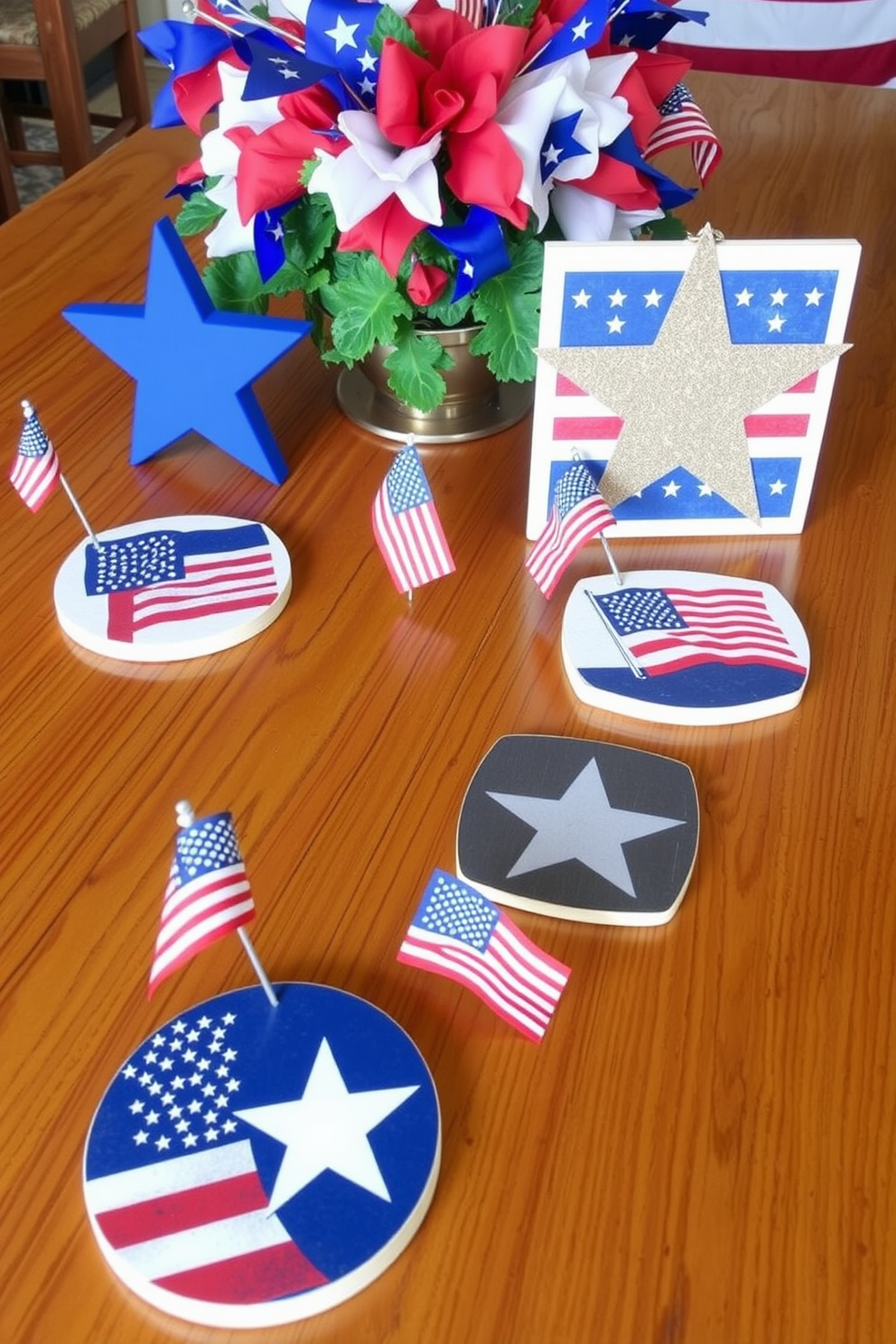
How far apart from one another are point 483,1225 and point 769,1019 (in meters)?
0.20

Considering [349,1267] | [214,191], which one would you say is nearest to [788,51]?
[214,191]

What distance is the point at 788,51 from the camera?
9.84 ft

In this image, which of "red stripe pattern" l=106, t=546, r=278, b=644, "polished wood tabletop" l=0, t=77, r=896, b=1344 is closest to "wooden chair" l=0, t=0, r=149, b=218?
"polished wood tabletop" l=0, t=77, r=896, b=1344

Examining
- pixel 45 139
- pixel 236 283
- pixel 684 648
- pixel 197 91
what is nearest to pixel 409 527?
pixel 684 648

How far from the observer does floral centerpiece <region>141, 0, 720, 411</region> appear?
0.92 meters

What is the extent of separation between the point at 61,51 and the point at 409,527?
2.52m

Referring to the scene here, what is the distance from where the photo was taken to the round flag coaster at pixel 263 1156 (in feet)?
1.89

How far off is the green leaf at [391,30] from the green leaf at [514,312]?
0.17m

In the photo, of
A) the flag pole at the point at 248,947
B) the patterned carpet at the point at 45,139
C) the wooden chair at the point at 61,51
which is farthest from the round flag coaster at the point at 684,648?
the patterned carpet at the point at 45,139

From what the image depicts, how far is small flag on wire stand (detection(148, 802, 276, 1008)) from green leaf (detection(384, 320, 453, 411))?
0.53m

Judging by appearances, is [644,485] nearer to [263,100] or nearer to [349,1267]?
[263,100]

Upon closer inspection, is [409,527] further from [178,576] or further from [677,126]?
[677,126]

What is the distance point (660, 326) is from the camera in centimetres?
95

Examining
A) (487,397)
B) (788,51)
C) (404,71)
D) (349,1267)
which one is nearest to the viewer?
(349,1267)
